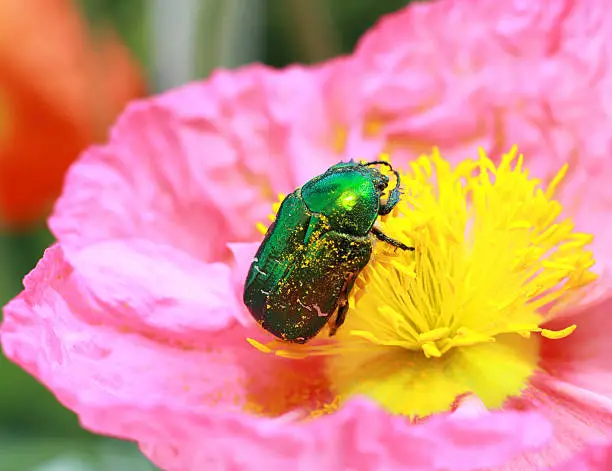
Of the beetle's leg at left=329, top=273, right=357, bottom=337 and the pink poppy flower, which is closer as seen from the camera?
the pink poppy flower

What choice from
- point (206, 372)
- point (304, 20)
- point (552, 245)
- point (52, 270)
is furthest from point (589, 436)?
point (304, 20)

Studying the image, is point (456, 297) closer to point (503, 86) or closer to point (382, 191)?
point (382, 191)

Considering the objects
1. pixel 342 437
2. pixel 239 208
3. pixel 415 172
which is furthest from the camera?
pixel 239 208

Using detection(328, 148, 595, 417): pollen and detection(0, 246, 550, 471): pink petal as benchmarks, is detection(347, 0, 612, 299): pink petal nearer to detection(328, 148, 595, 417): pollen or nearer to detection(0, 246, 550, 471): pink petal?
detection(328, 148, 595, 417): pollen

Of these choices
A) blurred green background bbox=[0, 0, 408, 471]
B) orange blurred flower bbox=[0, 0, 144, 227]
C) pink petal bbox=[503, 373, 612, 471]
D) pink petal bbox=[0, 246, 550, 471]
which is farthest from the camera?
orange blurred flower bbox=[0, 0, 144, 227]

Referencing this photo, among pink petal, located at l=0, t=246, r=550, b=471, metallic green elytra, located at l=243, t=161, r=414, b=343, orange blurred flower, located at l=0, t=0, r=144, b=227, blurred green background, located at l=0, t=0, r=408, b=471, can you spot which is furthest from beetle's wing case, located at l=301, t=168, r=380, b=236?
orange blurred flower, located at l=0, t=0, r=144, b=227

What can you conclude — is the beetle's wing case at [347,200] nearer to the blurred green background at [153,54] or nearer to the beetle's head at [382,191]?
the beetle's head at [382,191]

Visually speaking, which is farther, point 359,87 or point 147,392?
point 359,87

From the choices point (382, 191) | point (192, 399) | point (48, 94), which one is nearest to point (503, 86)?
point (382, 191)

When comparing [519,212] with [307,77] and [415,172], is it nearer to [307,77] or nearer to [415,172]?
[415,172]
